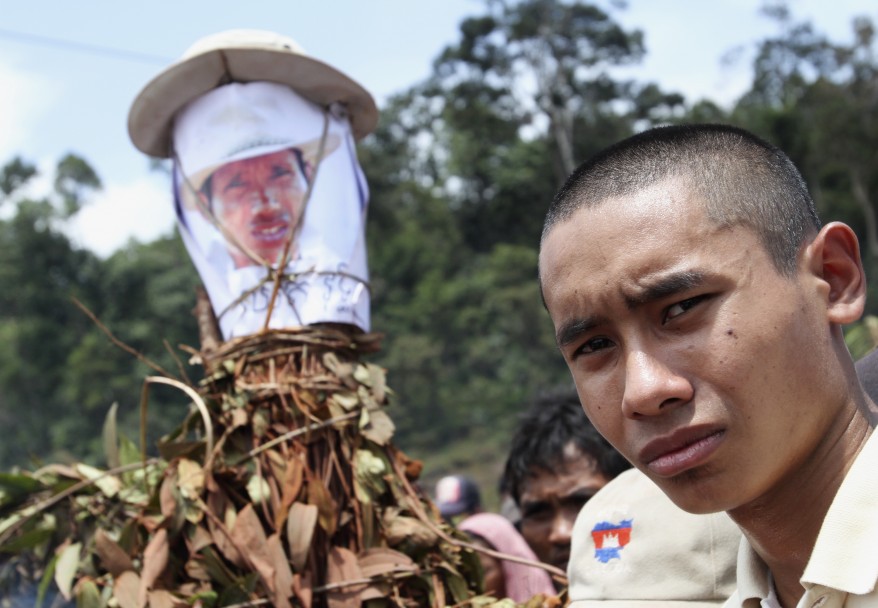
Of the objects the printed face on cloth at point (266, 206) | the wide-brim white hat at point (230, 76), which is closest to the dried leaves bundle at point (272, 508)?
the printed face on cloth at point (266, 206)

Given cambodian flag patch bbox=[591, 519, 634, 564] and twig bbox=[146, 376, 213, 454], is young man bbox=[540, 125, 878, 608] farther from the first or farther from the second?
twig bbox=[146, 376, 213, 454]

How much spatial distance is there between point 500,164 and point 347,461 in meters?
26.7

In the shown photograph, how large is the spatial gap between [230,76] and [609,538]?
1268 mm

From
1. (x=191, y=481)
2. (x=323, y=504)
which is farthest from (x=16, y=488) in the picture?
(x=323, y=504)

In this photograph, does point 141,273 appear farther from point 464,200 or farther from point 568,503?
point 568,503

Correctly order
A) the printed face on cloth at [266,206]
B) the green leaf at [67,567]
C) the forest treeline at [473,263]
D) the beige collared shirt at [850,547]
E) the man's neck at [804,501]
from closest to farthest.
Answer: the beige collared shirt at [850,547] → the man's neck at [804,501] → the green leaf at [67,567] → the printed face on cloth at [266,206] → the forest treeline at [473,263]

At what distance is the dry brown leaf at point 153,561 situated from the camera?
66.8 inches

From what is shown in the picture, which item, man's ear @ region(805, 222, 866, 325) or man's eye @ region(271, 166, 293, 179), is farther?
man's eye @ region(271, 166, 293, 179)

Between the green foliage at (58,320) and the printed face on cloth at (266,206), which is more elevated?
the green foliage at (58,320)

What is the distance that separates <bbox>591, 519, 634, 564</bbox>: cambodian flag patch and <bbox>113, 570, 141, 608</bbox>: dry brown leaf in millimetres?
788

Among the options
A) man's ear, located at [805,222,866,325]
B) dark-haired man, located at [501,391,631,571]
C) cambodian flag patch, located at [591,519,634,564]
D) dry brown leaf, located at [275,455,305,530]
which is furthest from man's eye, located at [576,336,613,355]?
dark-haired man, located at [501,391,631,571]

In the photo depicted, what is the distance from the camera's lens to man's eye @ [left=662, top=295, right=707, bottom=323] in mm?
1058

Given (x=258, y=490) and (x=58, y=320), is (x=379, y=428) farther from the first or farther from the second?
(x=58, y=320)

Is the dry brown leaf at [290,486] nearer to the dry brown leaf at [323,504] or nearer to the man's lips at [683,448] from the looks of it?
the dry brown leaf at [323,504]
